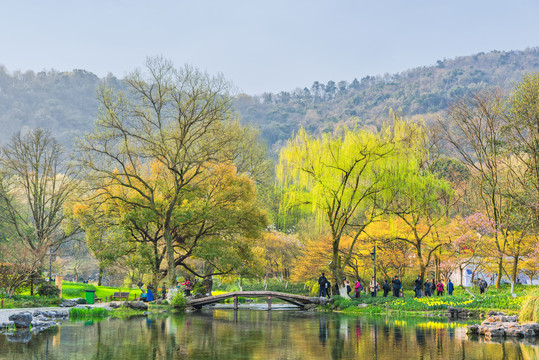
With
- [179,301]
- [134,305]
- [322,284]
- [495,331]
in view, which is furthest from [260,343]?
[322,284]

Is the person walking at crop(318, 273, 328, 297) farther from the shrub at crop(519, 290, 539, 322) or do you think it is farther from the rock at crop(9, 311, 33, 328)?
the rock at crop(9, 311, 33, 328)

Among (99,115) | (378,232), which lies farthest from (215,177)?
(378,232)

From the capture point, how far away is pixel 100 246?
36.9 meters

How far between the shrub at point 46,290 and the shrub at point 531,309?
89.5ft

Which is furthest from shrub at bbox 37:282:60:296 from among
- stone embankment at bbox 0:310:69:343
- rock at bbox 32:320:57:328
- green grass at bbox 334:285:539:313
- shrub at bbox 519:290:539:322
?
shrub at bbox 519:290:539:322

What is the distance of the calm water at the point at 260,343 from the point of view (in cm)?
1323

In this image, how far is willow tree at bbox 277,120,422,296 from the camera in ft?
111

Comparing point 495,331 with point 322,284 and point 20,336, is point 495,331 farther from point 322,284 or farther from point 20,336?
point 322,284

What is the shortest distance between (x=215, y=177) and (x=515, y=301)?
2225 cm

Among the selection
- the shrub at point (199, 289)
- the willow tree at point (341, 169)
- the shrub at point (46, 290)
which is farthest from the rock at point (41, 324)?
the shrub at point (199, 289)

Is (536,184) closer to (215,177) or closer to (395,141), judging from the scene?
(395,141)

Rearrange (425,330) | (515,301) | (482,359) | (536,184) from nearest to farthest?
(482,359) < (425,330) < (515,301) < (536,184)

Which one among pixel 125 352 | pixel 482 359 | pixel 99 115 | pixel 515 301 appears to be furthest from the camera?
pixel 99 115

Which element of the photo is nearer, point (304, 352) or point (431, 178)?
point (304, 352)
